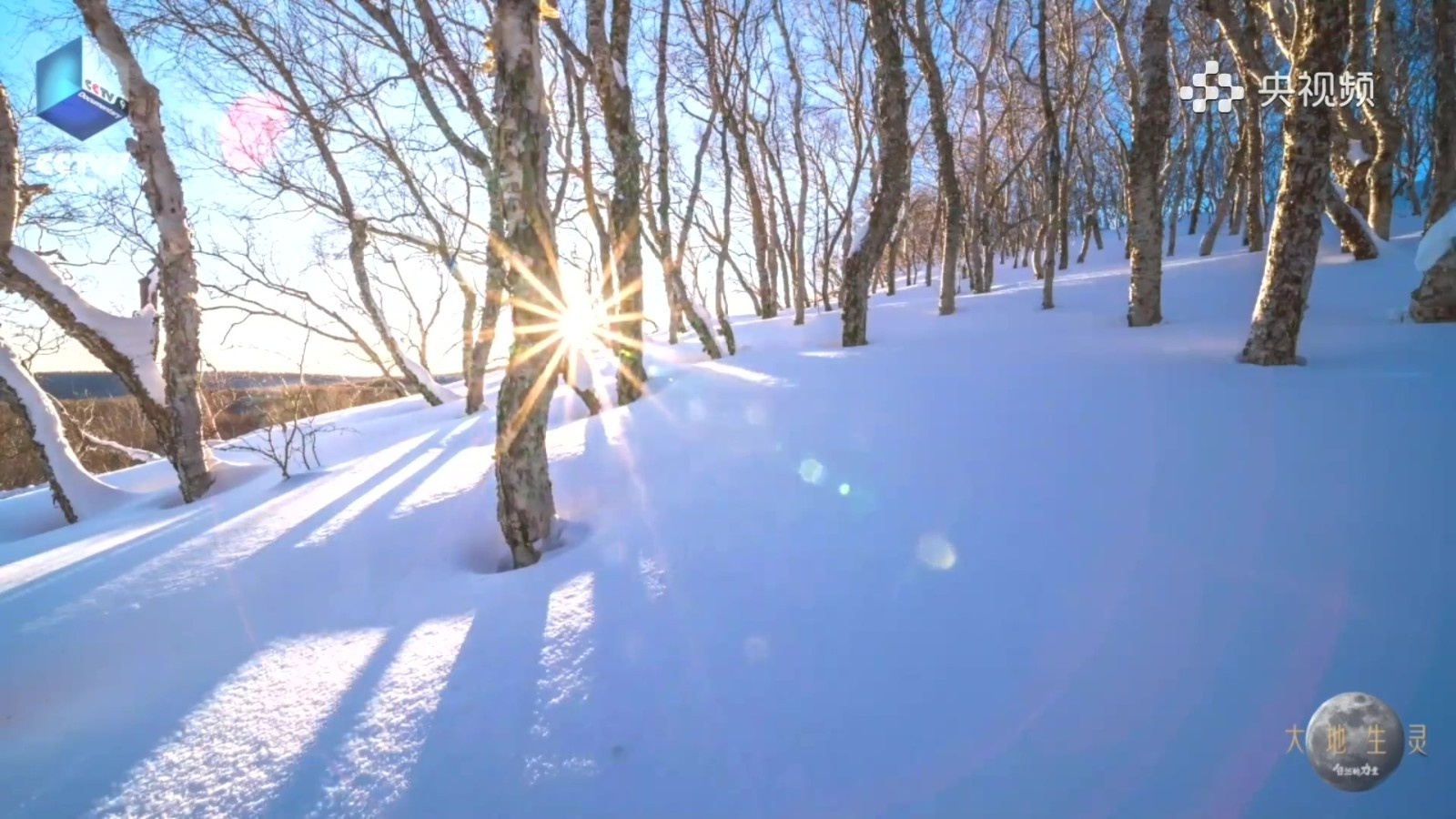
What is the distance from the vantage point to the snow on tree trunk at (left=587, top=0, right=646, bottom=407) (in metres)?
4.71

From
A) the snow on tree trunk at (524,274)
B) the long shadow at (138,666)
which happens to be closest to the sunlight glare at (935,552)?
the snow on tree trunk at (524,274)

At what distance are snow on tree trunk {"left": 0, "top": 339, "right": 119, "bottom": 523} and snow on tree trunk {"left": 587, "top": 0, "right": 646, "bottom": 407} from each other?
14.9 feet

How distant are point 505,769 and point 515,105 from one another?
224cm

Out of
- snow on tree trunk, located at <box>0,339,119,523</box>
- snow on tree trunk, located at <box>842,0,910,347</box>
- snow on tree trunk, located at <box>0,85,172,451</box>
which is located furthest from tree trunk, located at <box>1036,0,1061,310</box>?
snow on tree trunk, located at <box>0,339,119,523</box>

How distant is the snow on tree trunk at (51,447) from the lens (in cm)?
461

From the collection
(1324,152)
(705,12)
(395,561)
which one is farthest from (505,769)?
(705,12)

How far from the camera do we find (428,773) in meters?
1.19

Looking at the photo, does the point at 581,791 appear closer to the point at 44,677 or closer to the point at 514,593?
the point at 514,593

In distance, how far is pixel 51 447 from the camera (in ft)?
15.3

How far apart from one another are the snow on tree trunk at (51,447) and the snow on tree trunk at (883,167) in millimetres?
6968

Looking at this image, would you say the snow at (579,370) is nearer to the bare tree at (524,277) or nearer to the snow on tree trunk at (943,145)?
the bare tree at (524,277)

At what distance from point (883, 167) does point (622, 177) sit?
101 inches

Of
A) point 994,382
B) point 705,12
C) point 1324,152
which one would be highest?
point 705,12

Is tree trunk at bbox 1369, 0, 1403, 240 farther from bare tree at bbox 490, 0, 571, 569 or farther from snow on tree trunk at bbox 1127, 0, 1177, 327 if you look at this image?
bare tree at bbox 490, 0, 571, 569
